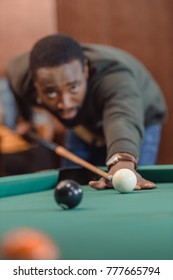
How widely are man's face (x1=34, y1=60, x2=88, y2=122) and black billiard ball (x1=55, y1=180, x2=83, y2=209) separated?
1.10 meters

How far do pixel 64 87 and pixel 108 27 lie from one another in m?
2.42

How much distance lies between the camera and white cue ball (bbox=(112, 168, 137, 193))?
1.76 meters

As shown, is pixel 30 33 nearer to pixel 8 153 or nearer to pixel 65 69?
pixel 8 153

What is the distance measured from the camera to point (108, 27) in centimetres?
485

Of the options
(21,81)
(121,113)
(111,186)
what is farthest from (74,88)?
(111,186)

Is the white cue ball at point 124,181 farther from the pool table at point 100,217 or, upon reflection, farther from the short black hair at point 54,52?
the short black hair at point 54,52

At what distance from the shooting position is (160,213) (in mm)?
1374

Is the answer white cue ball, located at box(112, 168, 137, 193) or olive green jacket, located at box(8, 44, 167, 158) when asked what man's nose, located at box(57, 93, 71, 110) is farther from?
white cue ball, located at box(112, 168, 137, 193)

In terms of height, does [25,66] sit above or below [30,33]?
below

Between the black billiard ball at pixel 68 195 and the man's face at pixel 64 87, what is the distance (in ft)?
3.60

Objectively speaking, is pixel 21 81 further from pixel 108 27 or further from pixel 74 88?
pixel 108 27
